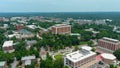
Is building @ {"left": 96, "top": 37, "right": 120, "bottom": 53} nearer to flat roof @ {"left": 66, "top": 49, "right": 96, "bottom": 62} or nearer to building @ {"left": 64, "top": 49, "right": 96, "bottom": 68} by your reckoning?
flat roof @ {"left": 66, "top": 49, "right": 96, "bottom": 62}

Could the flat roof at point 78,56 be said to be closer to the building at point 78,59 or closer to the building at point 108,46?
the building at point 78,59

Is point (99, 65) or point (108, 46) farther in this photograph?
point (108, 46)

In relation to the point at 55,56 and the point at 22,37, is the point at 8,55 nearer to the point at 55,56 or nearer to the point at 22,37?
the point at 55,56

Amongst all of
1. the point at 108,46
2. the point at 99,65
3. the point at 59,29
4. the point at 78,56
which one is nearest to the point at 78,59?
the point at 78,56

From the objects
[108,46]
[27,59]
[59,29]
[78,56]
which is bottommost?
[27,59]

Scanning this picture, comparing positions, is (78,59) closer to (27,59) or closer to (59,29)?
(27,59)

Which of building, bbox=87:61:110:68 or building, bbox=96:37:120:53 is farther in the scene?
building, bbox=96:37:120:53

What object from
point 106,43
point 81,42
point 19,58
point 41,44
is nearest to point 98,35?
point 81,42

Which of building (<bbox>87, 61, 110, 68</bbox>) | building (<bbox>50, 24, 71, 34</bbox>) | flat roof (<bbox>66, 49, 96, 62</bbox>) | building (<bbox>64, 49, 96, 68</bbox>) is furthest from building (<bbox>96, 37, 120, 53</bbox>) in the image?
building (<bbox>50, 24, 71, 34</bbox>)

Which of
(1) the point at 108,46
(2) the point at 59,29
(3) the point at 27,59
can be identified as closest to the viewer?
(3) the point at 27,59
